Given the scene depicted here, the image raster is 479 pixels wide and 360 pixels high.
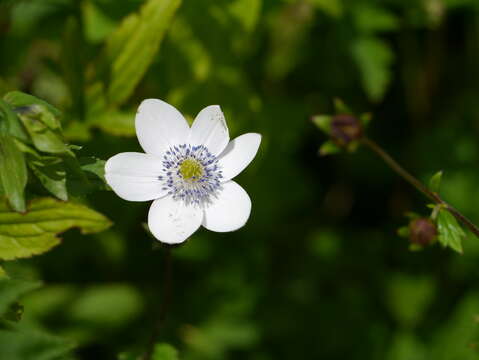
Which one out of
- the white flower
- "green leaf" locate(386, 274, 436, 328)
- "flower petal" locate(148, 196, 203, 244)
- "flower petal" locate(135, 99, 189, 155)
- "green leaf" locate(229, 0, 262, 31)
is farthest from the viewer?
"green leaf" locate(386, 274, 436, 328)

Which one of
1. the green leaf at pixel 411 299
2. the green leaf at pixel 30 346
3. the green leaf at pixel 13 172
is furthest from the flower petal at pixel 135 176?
the green leaf at pixel 411 299

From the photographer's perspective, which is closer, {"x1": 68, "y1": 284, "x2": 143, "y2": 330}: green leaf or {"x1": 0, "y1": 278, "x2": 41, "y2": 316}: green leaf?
{"x1": 0, "y1": 278, "x2": 41, "y2": 316}: green leaf

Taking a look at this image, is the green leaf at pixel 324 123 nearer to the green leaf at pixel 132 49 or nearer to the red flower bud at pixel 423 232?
the red flower bud at pixel 423 232

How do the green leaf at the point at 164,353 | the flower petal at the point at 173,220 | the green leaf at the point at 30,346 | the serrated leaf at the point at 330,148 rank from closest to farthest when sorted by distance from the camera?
1. the green leaf at the point at 30,346
2. the flower petal at the point at 173,220
3. the green leaf at the point at 164,353
4. the serrated leaf at the point at 330,148

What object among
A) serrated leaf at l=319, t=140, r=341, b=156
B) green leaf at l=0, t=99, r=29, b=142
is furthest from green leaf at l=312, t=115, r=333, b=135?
green leaf at l=0, t=99, r=29, b=142

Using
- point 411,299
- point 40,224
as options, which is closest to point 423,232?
point 40,224

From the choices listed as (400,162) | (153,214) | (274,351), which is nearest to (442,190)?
(400,162)

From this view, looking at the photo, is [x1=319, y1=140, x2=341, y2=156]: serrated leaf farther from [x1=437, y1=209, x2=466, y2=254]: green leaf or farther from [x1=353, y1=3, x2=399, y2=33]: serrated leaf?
[x1=353, y1=3, x2=399, y2=33]: serrated leaf

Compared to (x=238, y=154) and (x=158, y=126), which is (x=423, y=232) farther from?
(x=158, y=126)
